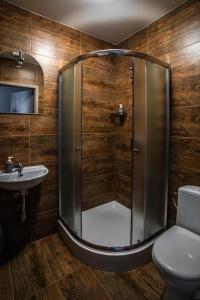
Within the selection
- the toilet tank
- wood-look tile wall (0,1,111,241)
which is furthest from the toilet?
wood-look tile wall (0,1,111,241)

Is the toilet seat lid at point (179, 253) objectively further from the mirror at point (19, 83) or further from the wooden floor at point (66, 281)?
the mirror at point (19, 83)

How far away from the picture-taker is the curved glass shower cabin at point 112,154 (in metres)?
Result: 1.65

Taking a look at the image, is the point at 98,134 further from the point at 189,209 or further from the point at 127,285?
the point at 127,285

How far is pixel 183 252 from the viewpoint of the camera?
1257 millimetres

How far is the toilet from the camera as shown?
1101mm

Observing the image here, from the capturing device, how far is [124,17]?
195cm

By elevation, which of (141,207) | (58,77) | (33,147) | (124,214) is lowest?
(124,214)

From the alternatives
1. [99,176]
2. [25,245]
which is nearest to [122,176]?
[99,176]

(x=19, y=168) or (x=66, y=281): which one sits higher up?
(x=19, y=168)

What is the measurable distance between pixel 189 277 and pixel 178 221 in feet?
1.80

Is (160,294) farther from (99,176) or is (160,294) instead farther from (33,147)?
(33,147)

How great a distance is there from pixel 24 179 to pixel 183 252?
141cm

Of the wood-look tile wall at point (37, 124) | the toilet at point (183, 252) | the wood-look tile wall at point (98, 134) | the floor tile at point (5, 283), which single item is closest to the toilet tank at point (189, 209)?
the toilet at point (183, 252)

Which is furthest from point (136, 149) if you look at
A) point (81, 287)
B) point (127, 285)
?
point (81, 287)
